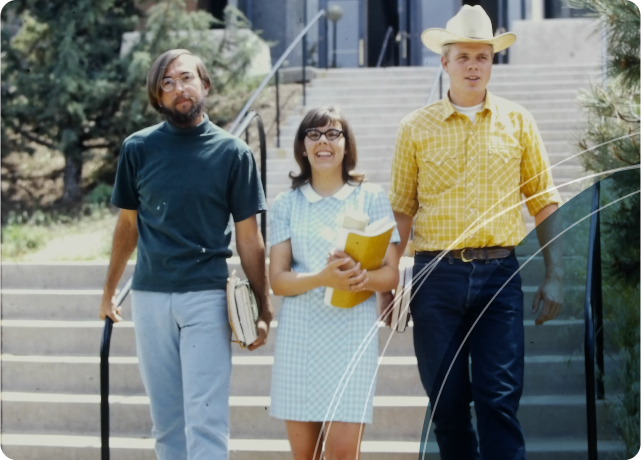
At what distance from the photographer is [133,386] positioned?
432 cm

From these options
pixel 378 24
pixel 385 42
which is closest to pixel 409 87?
pixel 385 42

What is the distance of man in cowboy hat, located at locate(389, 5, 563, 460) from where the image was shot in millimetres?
2508

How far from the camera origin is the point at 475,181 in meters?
2.57

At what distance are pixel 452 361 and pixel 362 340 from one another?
316mm

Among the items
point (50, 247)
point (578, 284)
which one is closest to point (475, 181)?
point (578, 284)

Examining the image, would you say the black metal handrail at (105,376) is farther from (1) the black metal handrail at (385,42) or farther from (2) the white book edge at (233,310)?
(1) the black metal handrail at (385,42)

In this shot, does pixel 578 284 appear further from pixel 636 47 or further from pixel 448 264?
pixel 636 47

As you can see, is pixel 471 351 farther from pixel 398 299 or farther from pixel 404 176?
pixel 404 176

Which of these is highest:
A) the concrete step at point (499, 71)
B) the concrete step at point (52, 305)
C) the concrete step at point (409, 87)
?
the concrete step at point (499, 71)

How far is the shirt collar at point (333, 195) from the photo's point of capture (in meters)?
2.70

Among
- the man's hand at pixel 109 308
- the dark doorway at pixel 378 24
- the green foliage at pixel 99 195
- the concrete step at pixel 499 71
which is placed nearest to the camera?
the man's hand at pixel 109 308

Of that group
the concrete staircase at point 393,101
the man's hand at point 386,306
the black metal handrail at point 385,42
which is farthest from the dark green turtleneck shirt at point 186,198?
the black metal handrail at point 385,42

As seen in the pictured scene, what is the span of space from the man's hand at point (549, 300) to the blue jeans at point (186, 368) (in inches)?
44.1

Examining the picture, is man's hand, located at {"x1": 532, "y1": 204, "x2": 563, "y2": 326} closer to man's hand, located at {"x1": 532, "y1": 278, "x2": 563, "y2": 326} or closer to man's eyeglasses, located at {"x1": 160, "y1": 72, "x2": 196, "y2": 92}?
man's hand, located at {"x1": 532, "y1": 278, "x2": 563, "y2": 326}
